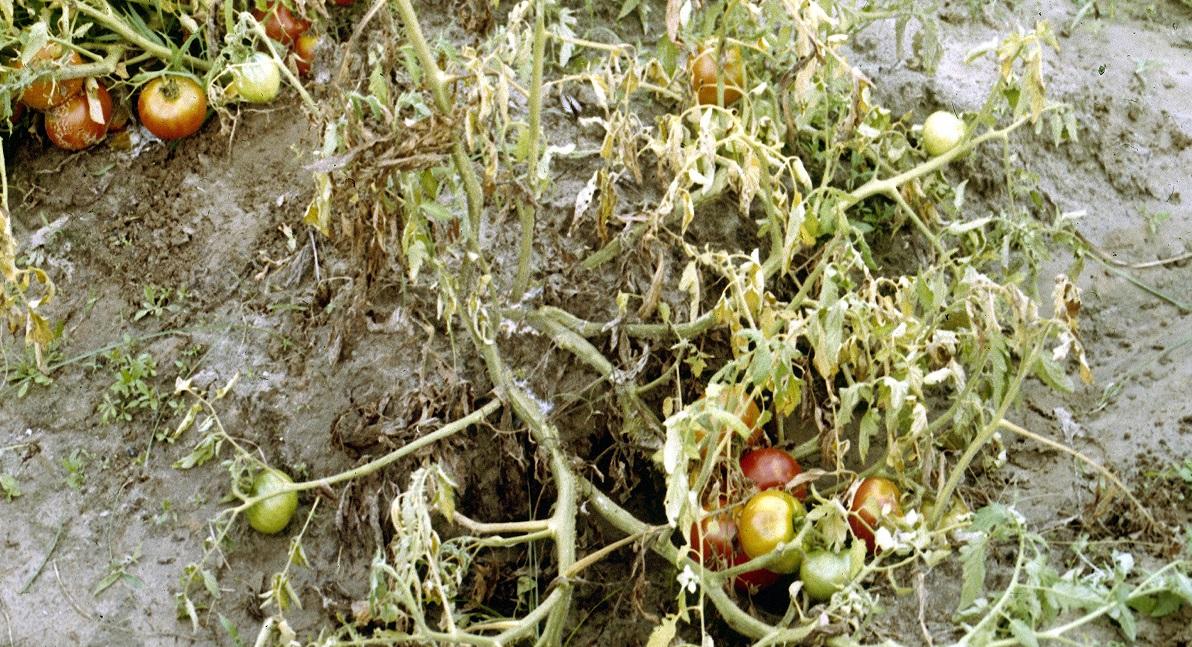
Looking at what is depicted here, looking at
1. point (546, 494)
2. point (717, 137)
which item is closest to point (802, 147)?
point (717, 137)

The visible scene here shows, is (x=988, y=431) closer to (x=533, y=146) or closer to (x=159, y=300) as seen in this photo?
(x=533, y=146)

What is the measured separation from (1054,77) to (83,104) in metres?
2.42

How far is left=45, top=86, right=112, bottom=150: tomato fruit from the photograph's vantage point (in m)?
2.81

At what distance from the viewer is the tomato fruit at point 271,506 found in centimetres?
229

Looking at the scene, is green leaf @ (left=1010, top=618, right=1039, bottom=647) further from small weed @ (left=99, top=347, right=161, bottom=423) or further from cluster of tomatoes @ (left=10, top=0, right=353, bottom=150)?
cluster of tomatoes @ (left=10, top=0, right=353, bottom=150)

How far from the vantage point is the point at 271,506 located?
2295 millimetres

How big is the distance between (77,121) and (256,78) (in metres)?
0.45

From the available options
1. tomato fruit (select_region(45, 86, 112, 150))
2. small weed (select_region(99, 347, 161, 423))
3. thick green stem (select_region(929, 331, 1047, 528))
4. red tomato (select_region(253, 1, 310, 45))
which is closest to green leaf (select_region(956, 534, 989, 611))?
thick green stem (select_region(929, 331, 1047, 528))

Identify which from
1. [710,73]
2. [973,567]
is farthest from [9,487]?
[973,567]

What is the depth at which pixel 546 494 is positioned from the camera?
2420 millimetres

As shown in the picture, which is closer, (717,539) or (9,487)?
(717,539)

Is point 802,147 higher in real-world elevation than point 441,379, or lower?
higher

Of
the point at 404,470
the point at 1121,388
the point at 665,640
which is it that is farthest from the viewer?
the point at 1121,388

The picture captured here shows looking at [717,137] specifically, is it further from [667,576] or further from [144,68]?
[144,68]
